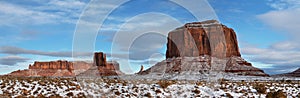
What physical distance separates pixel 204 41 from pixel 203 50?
682 centimetres

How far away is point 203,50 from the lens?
456 ft

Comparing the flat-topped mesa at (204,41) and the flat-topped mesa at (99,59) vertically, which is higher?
the flat-topped mesa at (204,41)

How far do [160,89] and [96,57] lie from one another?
147156mm

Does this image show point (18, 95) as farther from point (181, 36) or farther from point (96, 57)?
point (96, 57)

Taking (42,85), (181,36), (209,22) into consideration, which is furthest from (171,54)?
(42,85)

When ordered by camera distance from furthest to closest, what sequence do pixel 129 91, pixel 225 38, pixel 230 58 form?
pixel 225 38, pixel 230 58, pixel 129 91

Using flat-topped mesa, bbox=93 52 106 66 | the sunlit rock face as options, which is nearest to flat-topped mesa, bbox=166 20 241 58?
the sunlit rock face

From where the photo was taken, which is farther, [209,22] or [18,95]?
[209,22]

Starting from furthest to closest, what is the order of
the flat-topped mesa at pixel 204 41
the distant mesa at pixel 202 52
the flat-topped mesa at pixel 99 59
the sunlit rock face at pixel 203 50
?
the flat-topped mesa at pixel 99 59
the flat-topped mesa at pixel 204 41
the sunlit rock face at pixel 203 50
the distant mesa at pixel 202 52

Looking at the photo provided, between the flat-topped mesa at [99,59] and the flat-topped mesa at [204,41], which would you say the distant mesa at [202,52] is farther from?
the flat-topped mesa at [99,59]

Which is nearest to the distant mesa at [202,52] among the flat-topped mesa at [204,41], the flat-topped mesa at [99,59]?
the flat-topped mesa at [204,41]

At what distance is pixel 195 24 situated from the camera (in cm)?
15100

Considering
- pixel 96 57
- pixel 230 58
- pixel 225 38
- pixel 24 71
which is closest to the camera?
pixel 230 58

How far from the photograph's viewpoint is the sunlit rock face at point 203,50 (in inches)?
4636
